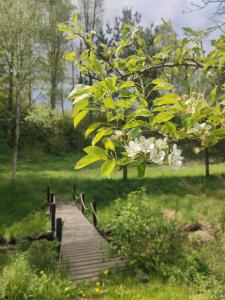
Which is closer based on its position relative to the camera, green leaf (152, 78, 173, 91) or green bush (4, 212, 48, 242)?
green leaf (152, 78, 173, 91)

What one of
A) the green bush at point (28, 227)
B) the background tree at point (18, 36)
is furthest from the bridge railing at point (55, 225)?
the background tree at point (18, 36)

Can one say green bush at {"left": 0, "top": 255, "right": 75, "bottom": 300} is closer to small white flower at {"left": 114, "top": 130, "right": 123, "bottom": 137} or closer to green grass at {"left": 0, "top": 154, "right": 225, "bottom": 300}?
green grass at {"left": 0, "top": 154, "right": 225, "bottom": 300}

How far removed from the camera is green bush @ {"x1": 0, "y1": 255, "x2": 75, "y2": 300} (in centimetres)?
501

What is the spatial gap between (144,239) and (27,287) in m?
2.78

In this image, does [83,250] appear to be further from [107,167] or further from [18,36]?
[18,36]

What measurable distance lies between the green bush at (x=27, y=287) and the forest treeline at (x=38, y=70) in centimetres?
378

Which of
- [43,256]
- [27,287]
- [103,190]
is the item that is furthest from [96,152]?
[103,190]

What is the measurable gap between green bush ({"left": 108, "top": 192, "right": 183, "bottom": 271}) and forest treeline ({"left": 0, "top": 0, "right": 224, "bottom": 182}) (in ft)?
9.51

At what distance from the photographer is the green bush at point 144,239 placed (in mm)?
6793

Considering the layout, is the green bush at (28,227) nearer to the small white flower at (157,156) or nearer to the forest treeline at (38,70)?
the forest treeline at (38,70)

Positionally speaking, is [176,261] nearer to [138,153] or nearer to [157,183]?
[138,153]

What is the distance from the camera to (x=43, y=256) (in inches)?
255

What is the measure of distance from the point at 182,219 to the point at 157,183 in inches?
185

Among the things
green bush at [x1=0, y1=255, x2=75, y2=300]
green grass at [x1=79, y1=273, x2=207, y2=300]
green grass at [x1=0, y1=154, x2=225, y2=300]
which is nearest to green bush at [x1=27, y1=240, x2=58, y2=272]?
green bush at [x1=0, y1=255, x2=75, y2=300]
